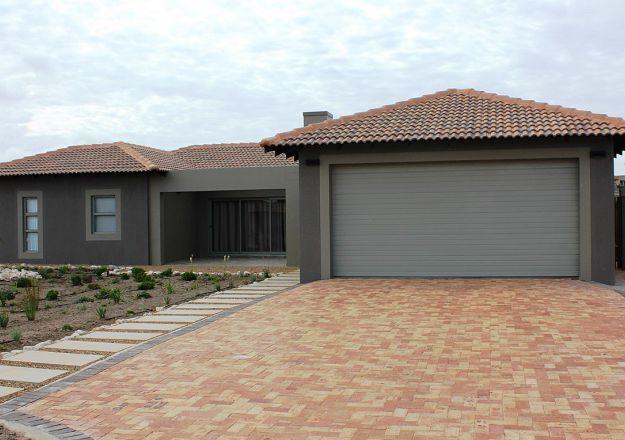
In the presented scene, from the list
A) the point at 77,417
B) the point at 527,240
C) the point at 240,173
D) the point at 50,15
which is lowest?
the point at 77,417

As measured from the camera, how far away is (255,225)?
84.3ft

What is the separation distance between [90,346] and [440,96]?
1233 cm

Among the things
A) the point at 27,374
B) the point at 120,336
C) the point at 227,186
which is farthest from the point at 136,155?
the point at 27,374

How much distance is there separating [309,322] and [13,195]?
17.3 metres

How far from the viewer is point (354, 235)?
51.4ft

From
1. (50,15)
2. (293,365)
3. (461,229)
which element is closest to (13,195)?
(50,15)

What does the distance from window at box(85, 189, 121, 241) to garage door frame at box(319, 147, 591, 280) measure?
32.7ft

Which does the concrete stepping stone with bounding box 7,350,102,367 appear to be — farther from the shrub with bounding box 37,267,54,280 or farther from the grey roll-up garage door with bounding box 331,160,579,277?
the shrub with bounding box 37,267,54,280

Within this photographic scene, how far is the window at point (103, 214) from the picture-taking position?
75.2ft

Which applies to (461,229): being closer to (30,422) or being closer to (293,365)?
(293,365)

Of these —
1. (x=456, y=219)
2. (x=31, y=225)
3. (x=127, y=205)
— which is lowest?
(x=31, y=225)

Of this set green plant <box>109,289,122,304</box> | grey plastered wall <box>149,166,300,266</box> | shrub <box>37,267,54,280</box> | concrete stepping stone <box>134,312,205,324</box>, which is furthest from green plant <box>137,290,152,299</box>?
grey plastered wall <box>149,166,300,266</box>

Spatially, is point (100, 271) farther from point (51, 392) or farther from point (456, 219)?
point (51, 392)

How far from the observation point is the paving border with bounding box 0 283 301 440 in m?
5.60
